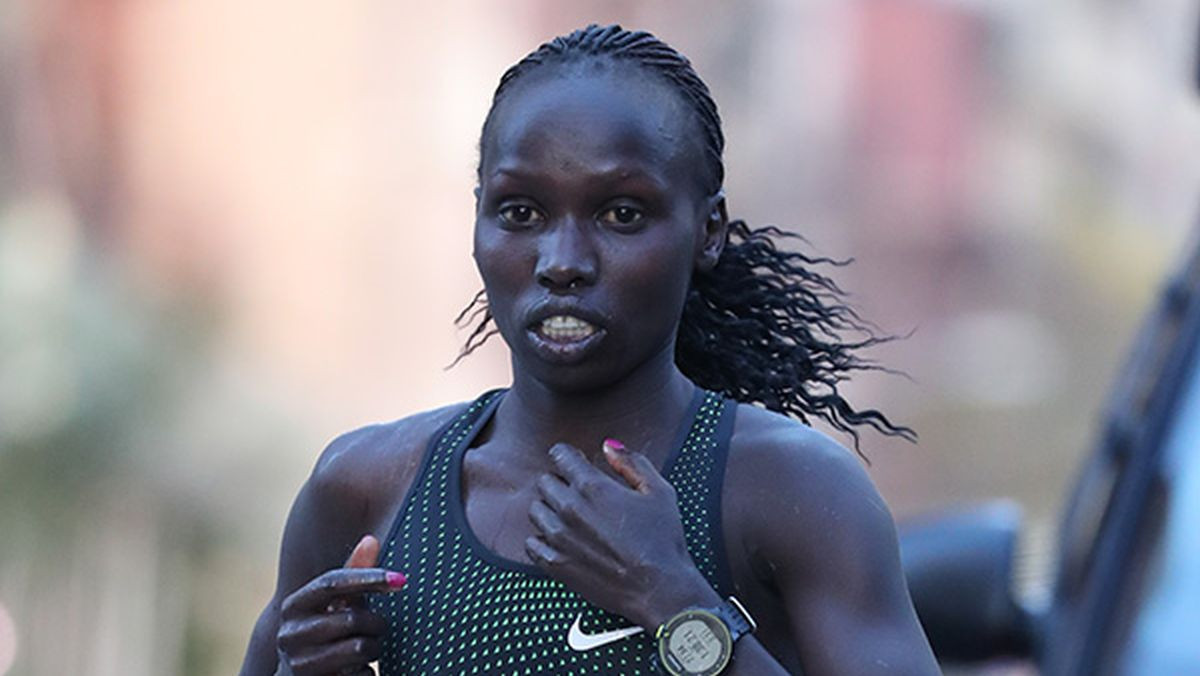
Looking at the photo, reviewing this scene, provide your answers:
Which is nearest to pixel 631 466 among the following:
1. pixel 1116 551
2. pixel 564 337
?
pixel 564 337

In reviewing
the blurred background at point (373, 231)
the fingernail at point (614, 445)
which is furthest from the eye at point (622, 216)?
the blurred background at point (373, 231)

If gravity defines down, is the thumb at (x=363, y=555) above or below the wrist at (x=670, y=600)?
below

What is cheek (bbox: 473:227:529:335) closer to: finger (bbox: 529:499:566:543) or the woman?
the woman

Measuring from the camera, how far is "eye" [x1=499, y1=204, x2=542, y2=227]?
2662 millimetres

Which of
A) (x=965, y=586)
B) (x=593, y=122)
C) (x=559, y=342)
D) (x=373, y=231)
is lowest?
(x=373, y=231)

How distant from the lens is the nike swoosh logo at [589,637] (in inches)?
100

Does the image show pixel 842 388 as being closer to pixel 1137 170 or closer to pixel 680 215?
pixel 1137 170

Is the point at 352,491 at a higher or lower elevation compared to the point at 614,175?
lower

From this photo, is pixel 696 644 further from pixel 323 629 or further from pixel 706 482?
pixel 323 629

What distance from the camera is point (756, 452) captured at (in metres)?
2.67

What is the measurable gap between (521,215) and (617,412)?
0.26m

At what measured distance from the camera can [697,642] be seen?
2.46 metres

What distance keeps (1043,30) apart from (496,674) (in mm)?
11443

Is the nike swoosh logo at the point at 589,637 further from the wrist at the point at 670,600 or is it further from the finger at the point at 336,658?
the finger at the point at 336,658
